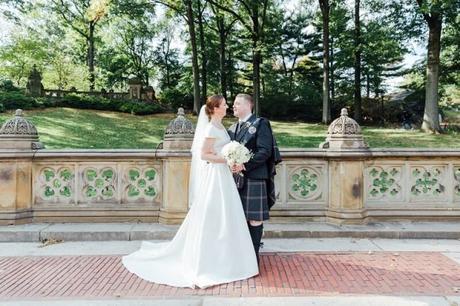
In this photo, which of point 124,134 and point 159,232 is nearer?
point 159,232

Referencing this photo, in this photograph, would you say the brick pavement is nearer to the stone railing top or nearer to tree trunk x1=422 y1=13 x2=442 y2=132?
the stone railing top

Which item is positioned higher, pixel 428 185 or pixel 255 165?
pixel 255 165

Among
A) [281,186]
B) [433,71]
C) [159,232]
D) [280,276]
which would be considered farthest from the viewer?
[433,71]

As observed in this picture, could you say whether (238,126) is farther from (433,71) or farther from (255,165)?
(433,71)

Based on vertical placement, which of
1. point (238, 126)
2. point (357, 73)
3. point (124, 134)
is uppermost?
point (357, 73)

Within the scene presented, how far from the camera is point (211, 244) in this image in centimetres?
471

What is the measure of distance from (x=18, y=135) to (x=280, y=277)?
4.54m

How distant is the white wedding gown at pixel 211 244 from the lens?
4.61 metres

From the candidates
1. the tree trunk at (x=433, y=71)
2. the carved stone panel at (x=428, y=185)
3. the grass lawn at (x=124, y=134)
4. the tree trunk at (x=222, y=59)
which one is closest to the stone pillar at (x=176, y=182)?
the carved stone panel at (x=428, y=185)

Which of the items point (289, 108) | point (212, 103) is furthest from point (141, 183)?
point (289, 108)

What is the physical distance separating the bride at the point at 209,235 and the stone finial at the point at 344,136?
223cm

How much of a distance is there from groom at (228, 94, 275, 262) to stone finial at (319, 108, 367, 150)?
1912 mm

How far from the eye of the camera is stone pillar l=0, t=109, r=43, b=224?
21.0ft

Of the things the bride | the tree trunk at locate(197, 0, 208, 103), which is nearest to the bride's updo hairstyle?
the bride
